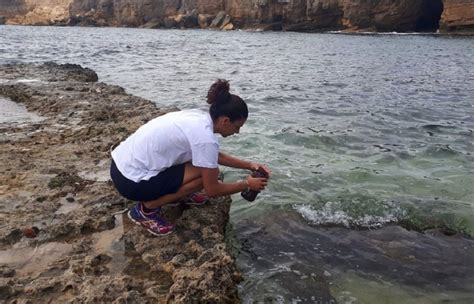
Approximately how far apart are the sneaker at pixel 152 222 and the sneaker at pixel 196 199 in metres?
0.48

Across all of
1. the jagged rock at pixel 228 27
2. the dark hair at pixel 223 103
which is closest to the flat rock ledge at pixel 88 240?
Answer: the dark hair at pixel 223 103

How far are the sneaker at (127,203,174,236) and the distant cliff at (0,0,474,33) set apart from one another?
133 feet

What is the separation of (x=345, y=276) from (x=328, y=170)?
279 centimetres

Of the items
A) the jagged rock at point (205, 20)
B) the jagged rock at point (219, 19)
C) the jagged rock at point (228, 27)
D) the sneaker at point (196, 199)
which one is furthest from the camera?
the jagged rock at point (205, 20)

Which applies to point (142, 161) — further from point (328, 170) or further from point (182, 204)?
point (328, 170)

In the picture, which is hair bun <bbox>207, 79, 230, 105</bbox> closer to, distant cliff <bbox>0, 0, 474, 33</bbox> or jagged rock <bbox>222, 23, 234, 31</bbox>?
distant cliff <bbox>0, 0, 474, 33</bbox>

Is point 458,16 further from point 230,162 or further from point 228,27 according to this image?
point 230,162

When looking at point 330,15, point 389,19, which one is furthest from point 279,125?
point 330,15

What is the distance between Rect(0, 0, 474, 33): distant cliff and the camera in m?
44.8

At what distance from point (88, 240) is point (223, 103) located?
1.58m

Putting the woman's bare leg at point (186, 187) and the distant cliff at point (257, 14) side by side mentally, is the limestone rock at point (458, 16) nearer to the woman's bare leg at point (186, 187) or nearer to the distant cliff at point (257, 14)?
the distant cliff at point (257, 14)

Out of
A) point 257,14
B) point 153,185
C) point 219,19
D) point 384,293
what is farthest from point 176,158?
point 219,19

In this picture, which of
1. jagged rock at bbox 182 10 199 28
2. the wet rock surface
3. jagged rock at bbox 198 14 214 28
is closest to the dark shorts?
the wet rock surface

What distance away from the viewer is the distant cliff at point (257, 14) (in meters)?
44.8
